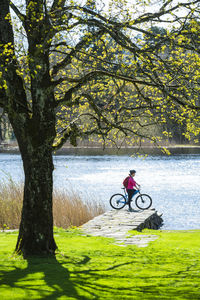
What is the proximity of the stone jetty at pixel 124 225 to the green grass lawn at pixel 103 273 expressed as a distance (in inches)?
40.9

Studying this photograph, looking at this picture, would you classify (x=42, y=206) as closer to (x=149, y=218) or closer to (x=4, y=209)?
(x=4, y=209)

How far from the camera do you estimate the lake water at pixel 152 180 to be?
81.0ft

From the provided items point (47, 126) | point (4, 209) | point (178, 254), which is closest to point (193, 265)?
point (178, 254)

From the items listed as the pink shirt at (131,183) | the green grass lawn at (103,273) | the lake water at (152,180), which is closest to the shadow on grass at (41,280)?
the green grass lawn at (103,273)

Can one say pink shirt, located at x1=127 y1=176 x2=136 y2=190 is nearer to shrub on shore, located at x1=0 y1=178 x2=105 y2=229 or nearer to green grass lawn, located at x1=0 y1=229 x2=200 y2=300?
shrub on shore, located at x1=0 y1=178 x2=105 y2=229

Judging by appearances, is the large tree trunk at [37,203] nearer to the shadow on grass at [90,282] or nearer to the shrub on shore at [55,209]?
the shadow on grass at [90,282]

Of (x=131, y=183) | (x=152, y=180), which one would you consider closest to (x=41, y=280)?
Result: (x=131, y=183)

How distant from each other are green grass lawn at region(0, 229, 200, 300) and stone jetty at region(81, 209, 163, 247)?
40.9 inches

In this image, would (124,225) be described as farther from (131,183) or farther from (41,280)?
(41,280)

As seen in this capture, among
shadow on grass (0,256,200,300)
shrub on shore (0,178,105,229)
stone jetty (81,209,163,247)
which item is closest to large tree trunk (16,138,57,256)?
shadow on grass (0,256,200,300)

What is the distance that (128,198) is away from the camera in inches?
858

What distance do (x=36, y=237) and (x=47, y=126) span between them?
7.65 feet

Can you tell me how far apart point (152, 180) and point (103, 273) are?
28.5m

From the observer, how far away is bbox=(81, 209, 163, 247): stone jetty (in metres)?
13.4
